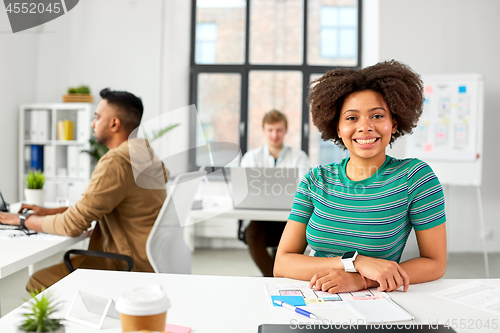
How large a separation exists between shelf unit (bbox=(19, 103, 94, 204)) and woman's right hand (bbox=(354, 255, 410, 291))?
3732 millimetres

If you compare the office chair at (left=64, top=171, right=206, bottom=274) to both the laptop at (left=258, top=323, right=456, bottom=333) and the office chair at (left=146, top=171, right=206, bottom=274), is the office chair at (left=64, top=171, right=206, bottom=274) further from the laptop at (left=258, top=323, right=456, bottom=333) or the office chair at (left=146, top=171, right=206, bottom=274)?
the laptop at (left=258, top=323, right=456, bottom=333)

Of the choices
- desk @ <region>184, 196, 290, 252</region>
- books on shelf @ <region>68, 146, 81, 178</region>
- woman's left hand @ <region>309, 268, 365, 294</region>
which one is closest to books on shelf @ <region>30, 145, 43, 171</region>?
books on shelf @ <region>68, 146, 81, 178</region>

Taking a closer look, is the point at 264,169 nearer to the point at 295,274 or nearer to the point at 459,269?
the point at 295,274

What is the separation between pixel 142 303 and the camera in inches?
24.6

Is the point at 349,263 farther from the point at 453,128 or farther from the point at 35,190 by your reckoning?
the point at 453,128

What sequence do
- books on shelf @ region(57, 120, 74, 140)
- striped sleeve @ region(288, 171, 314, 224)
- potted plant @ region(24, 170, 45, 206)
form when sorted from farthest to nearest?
books on shelf @ region(57, 120, 74, 140), potted plant @ region(24, 170, 45, 206), striped sleeve @ region(288, 171, 314, 224)

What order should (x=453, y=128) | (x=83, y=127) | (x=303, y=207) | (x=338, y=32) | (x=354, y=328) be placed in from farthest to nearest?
(x=338, y=32) < (x=83, y=127) < (x=453, y=128) < (x=303, y=207) < (x=354, y=328)

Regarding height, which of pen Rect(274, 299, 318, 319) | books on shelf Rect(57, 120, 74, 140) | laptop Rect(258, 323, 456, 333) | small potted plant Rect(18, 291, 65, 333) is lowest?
pen Rect(274, 299, 318, 319)

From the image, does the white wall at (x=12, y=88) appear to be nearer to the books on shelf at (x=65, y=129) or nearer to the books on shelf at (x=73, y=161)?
the books on shelf at (x=65, y=129)

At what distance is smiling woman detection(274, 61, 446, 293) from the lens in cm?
127

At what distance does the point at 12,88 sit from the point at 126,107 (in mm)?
2724

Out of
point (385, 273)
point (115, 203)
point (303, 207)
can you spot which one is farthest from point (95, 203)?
point (385, 273)

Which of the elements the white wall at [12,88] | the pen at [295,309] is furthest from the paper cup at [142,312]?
the white wall at [12,88]

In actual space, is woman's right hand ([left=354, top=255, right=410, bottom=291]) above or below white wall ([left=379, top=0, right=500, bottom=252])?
below
